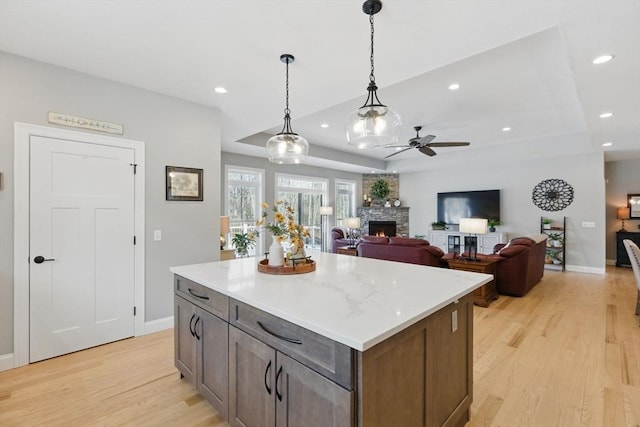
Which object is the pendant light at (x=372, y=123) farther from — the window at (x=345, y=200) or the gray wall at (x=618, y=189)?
the gray wall at (x=618, y=189)

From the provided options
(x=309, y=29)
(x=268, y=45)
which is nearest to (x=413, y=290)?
(x=309, y=29)

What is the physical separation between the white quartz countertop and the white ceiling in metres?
1.75

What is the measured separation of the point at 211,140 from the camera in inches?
151

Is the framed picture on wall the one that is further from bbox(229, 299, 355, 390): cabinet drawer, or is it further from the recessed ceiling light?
the recessed ceiling light

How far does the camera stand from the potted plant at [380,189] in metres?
9.50

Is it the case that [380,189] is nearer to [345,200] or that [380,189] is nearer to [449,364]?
[345,200]

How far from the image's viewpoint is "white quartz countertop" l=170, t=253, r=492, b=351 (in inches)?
46.9

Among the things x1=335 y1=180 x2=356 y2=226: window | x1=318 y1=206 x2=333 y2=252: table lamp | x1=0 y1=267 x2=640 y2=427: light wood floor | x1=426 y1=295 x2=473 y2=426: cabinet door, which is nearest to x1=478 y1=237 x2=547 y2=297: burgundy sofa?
x1=0 y1=267 x2=640 y2=427: light wood floor

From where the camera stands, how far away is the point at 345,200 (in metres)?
9.68

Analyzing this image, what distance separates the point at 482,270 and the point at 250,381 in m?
3.95

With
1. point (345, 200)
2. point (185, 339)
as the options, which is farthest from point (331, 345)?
point (345, 200)

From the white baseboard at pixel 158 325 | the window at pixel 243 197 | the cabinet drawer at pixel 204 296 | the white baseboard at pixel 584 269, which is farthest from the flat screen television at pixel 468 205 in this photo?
the cabinet drawer at pixel 204 296

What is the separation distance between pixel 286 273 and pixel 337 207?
23.9 feet

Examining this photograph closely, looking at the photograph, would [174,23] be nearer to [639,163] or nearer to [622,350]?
[622,350]
